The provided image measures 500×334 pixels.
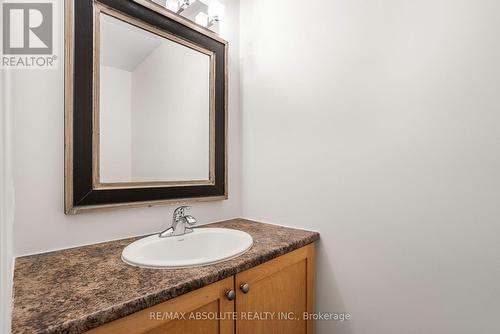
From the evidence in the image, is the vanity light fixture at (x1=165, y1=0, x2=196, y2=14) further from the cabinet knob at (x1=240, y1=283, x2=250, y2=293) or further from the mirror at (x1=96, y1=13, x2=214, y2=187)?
the cabinet knob at (x1=240, y1=283, x2=250, y2=293)

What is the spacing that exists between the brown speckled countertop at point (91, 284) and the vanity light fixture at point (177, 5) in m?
1.12

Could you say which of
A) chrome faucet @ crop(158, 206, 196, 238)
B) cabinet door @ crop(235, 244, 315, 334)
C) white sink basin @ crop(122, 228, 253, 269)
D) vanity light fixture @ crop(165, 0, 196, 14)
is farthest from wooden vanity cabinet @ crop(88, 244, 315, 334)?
vanity light fixture @ crop(165, 0, 196, 14)

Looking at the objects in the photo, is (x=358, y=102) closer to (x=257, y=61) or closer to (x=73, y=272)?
(x=257, y=61)

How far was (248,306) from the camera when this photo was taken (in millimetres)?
891

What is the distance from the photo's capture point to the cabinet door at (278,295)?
880 millimetres

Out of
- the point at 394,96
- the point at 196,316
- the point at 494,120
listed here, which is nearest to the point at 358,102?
the point at 394,96

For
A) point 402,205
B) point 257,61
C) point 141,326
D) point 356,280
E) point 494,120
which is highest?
point 257,61

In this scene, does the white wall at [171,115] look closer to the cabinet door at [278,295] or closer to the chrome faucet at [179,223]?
the chrome faucet at [179,223]

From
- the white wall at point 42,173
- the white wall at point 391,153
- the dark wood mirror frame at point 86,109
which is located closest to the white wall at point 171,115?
the dark wood mirror frame at point 86,109

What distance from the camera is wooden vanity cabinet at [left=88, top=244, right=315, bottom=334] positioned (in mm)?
644

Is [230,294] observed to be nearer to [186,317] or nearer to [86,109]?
→ [186,317]

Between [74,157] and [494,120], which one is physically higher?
[494,120]

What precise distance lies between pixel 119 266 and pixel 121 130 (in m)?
0.57

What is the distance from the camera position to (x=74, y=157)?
93 centimetres
